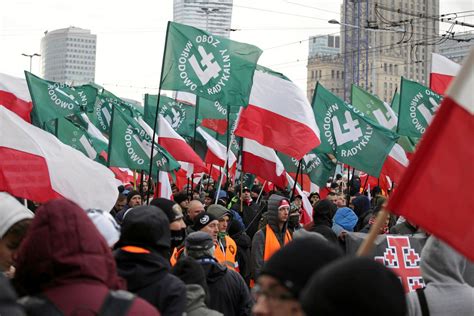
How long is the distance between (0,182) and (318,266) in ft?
16.1

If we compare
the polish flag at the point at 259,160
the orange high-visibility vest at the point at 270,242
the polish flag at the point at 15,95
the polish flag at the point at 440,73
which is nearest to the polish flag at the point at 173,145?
the polish flag at the point at 259,160

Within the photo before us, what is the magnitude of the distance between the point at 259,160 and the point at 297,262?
11407mm

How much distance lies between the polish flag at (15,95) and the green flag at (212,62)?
2.17m

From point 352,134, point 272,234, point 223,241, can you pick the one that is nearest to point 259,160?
point 352,134

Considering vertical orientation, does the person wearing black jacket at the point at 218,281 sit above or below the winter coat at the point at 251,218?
above

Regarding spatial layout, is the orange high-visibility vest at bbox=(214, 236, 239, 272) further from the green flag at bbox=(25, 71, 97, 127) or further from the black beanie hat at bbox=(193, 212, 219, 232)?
the green flag at bbox=(25, 71, 97, 127)

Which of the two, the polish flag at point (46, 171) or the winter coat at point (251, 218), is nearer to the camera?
the polish flag at point (46, 171)

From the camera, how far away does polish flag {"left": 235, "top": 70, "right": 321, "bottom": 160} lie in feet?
38.2

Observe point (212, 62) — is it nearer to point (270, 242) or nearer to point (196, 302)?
point (270, 242)

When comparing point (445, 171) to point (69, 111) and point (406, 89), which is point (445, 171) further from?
point (406, 89)

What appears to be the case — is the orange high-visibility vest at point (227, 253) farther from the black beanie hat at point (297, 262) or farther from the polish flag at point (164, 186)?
the polish flag at point (164, 186)

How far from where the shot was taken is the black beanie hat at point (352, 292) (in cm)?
249

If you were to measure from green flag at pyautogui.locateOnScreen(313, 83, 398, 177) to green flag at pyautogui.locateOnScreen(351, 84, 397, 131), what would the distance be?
4.71m

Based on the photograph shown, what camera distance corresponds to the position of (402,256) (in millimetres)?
6098
